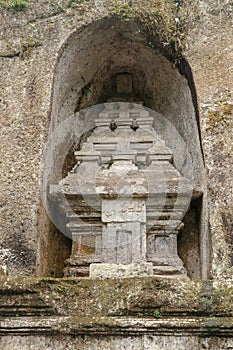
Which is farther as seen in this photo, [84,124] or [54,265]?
[84,124]

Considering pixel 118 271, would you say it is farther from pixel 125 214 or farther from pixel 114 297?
pixel 125 214

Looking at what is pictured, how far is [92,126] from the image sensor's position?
6461mm

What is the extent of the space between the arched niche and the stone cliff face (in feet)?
0.05

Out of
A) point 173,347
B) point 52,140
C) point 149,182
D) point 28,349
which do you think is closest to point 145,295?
point 173,347

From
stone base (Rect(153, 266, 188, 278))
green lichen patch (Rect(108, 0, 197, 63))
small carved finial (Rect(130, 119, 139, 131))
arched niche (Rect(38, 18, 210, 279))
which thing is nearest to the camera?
stone base (Rect(153, 266, 188, 278))

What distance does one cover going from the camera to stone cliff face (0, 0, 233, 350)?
337cm

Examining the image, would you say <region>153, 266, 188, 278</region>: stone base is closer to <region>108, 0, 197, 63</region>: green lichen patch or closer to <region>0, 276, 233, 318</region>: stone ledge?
<region>0, 276, 233, 318</region>: stone ledge

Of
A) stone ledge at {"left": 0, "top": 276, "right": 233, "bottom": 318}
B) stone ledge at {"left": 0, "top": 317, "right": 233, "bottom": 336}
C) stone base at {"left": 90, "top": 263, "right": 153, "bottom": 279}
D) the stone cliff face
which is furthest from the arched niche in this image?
stone ledge at {"left": 0, "top": 317, "right": 233, "bottom": 336}

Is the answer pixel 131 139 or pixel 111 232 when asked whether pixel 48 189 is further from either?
pixel 131 139

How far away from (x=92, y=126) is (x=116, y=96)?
61 cm

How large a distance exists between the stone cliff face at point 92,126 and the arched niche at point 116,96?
0.05 ft

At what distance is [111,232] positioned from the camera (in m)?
5.16

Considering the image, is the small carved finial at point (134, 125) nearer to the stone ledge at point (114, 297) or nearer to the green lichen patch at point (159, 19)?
the green lichen patch at point (159, 19)

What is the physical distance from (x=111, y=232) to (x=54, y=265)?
701mm
